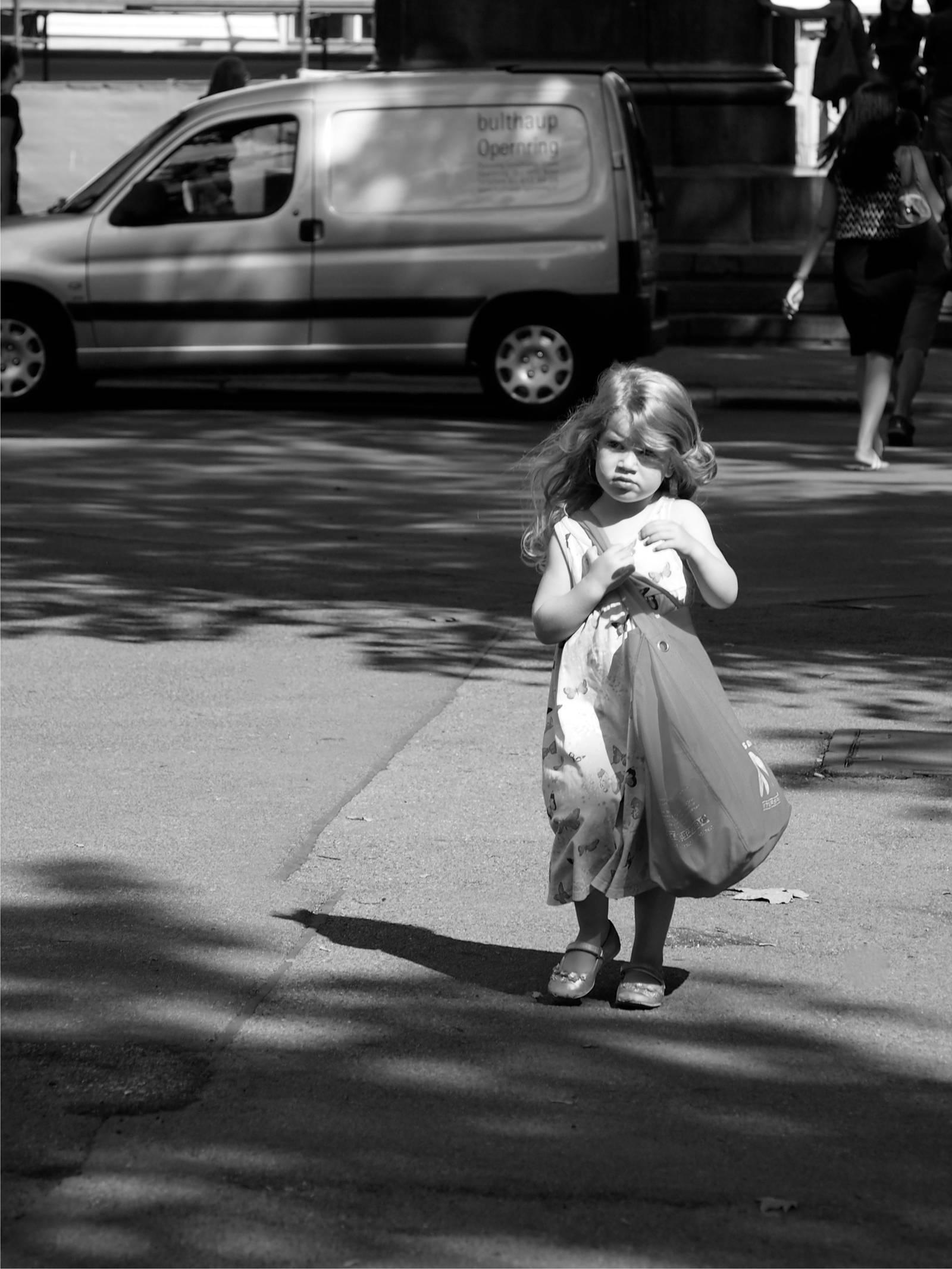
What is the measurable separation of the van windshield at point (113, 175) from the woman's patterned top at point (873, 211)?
482 cm

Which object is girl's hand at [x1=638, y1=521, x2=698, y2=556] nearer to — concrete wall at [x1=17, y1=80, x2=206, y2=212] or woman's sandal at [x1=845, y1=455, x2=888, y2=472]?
woman's sandal at [x1=845, y1=455, x2=888, y2=472]

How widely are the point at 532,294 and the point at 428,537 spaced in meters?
4.86

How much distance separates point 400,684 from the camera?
7.23m

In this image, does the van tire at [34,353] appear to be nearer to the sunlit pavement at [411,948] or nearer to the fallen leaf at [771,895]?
→ the sunlit pavement at [411,948]

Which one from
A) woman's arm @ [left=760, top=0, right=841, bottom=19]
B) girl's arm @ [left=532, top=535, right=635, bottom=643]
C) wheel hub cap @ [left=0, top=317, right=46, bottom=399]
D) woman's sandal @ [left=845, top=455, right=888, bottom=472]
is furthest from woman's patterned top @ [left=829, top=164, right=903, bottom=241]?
girl's arm @ [left=532, top=535, right=635, bottom=643]

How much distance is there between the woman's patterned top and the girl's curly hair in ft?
25.6

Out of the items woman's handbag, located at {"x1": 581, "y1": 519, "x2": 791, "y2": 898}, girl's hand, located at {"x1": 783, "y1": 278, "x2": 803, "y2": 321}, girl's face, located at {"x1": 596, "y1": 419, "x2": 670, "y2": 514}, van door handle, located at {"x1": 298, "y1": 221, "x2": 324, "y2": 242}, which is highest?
van door handle, located at {"x1": 298, "y1": 221, "x2": 324, "y2": 242}

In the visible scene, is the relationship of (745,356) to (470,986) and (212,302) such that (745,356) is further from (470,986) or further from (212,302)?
(470,986)

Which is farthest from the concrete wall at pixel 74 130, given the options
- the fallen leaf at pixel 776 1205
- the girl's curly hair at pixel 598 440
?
the fallen leaf at pixel 776 1205

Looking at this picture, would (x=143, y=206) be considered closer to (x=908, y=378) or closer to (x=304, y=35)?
(x=908, y=378)

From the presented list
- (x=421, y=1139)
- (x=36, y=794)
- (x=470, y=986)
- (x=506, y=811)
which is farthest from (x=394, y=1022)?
(x=36, y=794)

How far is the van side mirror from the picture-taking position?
14.7 m

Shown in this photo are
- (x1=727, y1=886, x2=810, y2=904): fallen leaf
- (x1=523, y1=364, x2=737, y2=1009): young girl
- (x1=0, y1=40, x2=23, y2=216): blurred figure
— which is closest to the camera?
(x1=523, y1=364, x2=737, y2=1009): young girl

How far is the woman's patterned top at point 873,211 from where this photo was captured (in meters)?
11.8
